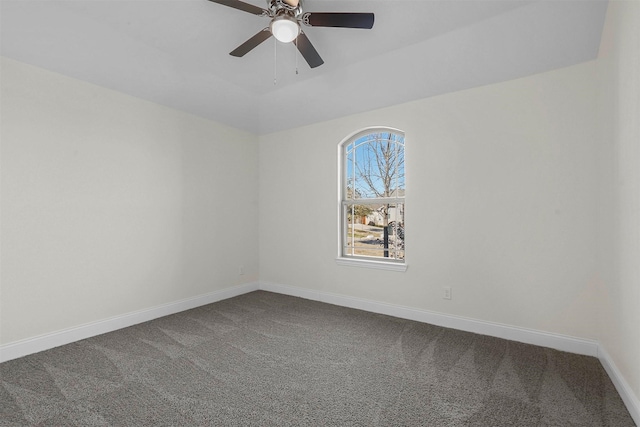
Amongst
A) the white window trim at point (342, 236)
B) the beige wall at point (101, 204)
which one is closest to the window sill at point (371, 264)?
the white window trim at point (342, 236)

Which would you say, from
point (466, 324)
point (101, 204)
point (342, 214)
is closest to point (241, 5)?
point (101, 204)

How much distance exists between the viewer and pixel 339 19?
209cm

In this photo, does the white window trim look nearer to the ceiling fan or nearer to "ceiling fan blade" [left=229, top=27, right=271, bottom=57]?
the ceiling fan

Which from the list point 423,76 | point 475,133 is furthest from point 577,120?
point 423,76

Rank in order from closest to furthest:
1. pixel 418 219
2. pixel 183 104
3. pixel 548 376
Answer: pixel 548 376
pixel 418 219
pixel 183 104

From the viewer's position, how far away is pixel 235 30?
268cm

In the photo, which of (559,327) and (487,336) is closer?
(559,327)

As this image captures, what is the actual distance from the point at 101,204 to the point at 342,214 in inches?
108

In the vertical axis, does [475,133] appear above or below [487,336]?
above

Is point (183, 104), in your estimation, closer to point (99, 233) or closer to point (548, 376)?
point (99, 233)

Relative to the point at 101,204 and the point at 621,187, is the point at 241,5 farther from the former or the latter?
the point at 621,187

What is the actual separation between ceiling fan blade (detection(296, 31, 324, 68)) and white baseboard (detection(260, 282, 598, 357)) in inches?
108

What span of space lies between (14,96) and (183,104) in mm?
1503

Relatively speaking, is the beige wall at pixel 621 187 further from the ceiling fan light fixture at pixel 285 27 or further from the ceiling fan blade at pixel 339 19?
the ceiling fan light fixture at pixel 285 27
